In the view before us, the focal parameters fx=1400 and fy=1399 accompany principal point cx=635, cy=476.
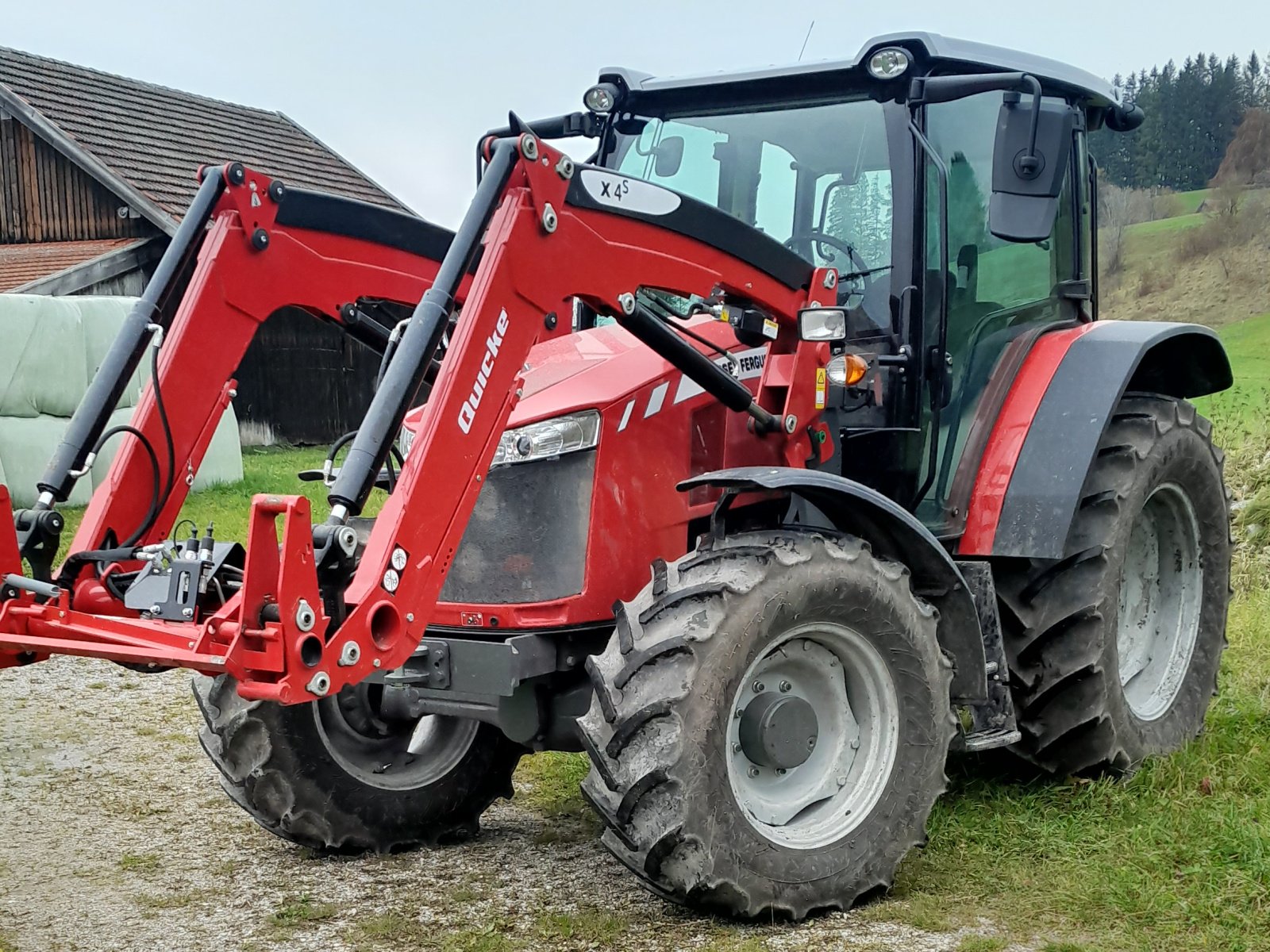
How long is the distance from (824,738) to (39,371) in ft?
39.1

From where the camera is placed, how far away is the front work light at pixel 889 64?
4676 millimetres

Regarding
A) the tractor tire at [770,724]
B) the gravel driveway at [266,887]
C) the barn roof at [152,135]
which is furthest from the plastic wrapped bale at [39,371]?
the tractor tire at [770,724]

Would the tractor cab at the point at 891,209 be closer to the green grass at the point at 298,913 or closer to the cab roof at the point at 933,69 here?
the cab roof at the point at 933,69

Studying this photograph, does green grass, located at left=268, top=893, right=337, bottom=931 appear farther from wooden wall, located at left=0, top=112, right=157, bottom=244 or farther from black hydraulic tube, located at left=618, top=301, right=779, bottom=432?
wooden wall, located at left=0, top=112, right=157, bottom=244

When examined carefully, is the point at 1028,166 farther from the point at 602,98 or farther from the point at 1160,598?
the point at 1160,598

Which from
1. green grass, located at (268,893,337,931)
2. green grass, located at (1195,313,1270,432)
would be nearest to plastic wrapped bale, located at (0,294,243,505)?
green grass, located at (1195,313,1270,432)

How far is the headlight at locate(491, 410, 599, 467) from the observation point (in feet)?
13.6

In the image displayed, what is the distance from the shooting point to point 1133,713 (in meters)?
5.26

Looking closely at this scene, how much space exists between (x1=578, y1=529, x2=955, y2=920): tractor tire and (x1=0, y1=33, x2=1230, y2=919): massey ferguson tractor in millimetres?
12

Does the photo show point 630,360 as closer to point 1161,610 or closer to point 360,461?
point 360,461

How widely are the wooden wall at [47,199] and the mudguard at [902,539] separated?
1755 cm

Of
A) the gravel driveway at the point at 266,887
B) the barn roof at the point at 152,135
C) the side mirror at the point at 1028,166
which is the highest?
the barn roof at the point at 152,135

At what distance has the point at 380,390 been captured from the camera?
360cm

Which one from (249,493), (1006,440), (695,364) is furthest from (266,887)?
(249,493)
